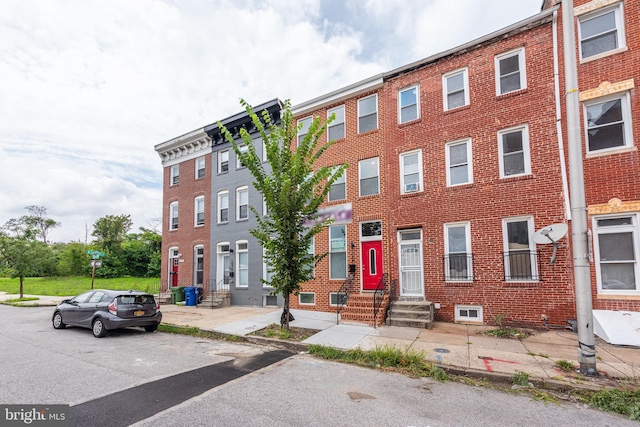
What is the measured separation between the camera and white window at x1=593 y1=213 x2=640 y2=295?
8.36m

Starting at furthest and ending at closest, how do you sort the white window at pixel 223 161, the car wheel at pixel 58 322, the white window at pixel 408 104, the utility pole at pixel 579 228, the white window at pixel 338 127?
the white window at pixel 223 161
the white window at pixel 338 127
the white window at pixel 408 104
the car wheel at pixel 58 322
the utility pole at pixel 579 228

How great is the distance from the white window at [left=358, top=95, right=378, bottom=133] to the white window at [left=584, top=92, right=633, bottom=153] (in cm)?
661

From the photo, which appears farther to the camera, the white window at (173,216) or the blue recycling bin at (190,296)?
the white window at (173,216)

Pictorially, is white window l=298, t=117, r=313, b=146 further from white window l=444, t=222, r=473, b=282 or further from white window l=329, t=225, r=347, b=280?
white window l=444, t=222, r=473, b=282

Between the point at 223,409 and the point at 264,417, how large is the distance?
0.67 meters

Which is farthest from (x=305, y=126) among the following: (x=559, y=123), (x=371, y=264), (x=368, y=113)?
(x=559, y=123)

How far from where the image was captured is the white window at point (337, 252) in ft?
42.9

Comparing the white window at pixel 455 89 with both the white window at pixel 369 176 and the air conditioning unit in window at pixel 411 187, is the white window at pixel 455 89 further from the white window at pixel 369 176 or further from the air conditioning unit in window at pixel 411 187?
the white window at pixel 369 176

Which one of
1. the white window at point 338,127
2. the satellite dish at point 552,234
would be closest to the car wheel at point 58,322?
the white window at point 338,127

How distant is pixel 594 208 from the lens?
8695 mm

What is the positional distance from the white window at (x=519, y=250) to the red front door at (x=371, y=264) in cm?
411

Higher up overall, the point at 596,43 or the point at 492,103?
the point at 596,43

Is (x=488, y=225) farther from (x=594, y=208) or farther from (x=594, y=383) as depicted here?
(x=594, y=383)

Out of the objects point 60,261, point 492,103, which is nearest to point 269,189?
point 492,103
